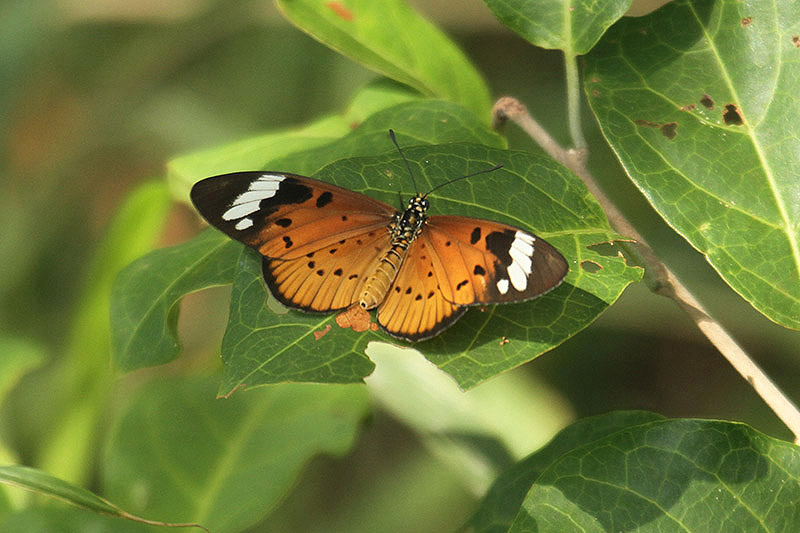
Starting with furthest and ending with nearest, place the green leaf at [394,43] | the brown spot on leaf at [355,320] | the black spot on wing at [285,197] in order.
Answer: the green leaf at [394,43], the black spot on wing at [285,197], the brown spot on leaf at [355,320]

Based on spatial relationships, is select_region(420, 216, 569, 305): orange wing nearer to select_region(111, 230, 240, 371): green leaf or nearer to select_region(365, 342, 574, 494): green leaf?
select_region(111, 230, 240, 371): green leaf

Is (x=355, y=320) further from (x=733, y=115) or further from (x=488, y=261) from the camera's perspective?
(x=733, y=115)

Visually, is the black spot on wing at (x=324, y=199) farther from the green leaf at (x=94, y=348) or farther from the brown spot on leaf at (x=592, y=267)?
the green leaf at (x=94, y=348)

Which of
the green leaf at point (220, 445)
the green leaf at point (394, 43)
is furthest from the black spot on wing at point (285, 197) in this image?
the green leaf at point (220, 445)

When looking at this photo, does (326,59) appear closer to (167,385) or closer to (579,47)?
(167,385)

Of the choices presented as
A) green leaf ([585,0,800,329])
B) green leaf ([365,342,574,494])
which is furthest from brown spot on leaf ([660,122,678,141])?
green leaf ([365,342,574,494])

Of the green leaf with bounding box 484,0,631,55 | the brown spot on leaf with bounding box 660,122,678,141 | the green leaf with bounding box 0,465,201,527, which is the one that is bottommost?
the green leaf with bounding box 0,465,201,527

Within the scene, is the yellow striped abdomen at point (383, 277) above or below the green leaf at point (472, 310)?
below

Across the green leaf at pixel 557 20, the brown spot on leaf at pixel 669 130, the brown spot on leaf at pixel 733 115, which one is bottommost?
the brown spot on leaf at pixel 669 130
